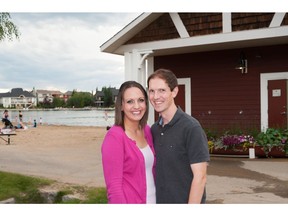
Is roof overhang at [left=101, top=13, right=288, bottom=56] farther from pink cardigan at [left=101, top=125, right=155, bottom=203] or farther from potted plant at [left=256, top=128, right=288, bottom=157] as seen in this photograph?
pink cardigan at [left=101, top=125, right=155, bottom=203]

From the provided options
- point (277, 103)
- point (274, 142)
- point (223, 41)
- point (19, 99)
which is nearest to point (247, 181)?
point (274, 142)

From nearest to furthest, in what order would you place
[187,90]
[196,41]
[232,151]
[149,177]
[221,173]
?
[149,177], [221,173], [232,151], [196,41], [187,90]

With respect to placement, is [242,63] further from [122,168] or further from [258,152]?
[122,168]

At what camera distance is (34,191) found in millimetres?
6492

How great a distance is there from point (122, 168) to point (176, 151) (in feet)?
1.13

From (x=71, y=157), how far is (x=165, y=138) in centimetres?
902

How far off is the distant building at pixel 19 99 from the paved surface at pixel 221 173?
104064mm

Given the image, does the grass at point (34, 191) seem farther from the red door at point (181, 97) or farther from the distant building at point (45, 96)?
the distant building at point (45, 96)

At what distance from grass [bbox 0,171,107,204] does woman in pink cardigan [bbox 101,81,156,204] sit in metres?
3.53

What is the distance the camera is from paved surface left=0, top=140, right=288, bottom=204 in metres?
5.87

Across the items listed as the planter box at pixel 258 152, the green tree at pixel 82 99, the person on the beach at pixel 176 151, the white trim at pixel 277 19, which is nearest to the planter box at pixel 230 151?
the planter box at pixel 258 152
